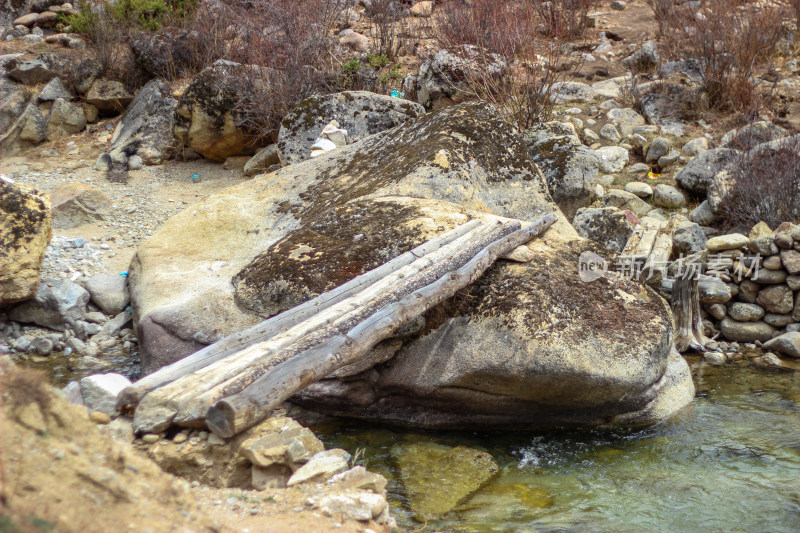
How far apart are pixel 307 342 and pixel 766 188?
5.42 meters

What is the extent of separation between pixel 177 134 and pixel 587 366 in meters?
7.06

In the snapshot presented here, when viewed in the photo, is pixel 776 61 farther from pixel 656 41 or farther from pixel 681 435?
pixel 681 435

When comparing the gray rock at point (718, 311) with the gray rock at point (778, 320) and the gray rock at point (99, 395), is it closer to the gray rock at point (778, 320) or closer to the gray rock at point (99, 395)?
the gray rock at point (778, 320)

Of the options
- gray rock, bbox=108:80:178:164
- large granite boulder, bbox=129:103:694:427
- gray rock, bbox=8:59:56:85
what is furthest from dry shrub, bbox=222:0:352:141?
large granite boulder, bbox=129:103:694:427

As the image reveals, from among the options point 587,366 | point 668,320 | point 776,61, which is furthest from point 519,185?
point 776,61

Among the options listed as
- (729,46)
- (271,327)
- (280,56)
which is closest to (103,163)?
(280,56)

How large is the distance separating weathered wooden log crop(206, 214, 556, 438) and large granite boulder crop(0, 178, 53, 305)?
3.51 metres

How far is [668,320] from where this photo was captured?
4.36 metres

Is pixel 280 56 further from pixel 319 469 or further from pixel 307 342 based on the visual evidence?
pixel 319 469

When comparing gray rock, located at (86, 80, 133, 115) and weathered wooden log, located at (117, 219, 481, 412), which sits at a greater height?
weathered wooden log, located at (117, 219, 481, 412)

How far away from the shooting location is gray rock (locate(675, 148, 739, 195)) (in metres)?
7.61

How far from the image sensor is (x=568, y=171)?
22.2 ft

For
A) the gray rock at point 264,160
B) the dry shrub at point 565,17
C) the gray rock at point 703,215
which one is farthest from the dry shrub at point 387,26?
the gray rock at point 703,215

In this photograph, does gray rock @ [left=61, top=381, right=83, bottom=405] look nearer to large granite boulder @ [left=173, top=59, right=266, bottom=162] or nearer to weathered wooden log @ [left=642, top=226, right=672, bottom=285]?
weathered wooden log @ [left=642, top=226, right=672, bottom=285]
